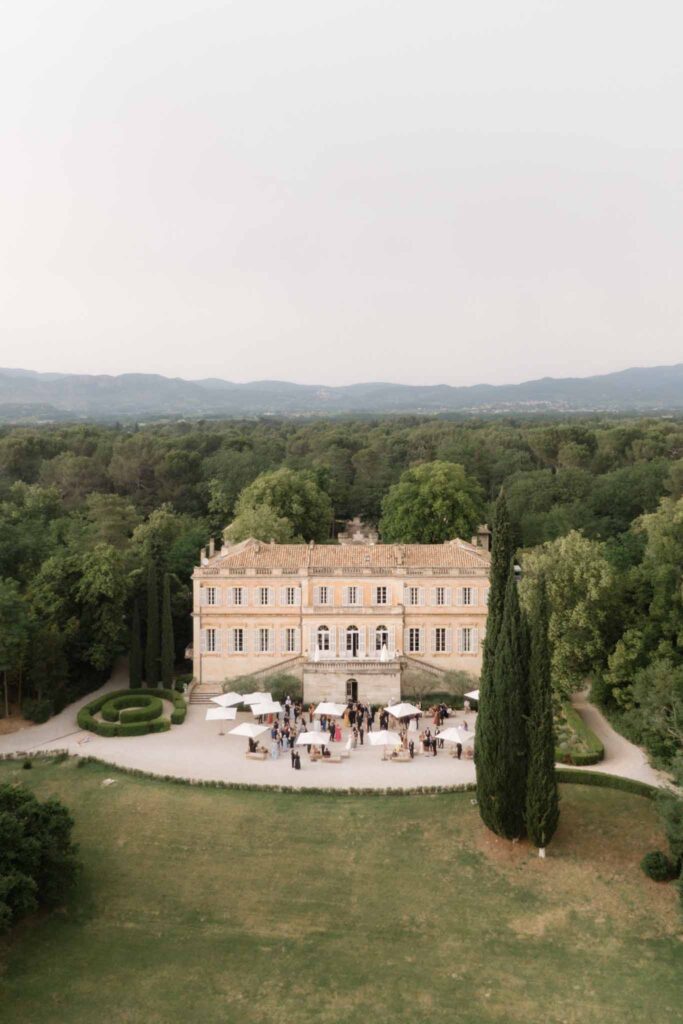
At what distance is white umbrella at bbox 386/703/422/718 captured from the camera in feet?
116

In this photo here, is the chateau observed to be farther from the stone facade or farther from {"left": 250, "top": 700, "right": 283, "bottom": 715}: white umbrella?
{"left": 250, "top": 700, "right": 283, "bottom": 715}: white umbrella

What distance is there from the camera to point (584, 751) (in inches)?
1251

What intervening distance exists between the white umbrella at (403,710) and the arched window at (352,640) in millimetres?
5312

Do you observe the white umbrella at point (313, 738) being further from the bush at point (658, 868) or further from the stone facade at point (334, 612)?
the bush at point (658, 868)

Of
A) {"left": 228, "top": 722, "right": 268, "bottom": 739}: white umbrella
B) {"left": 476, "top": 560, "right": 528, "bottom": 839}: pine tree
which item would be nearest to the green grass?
{"left": 476, "top": 560, "right": 528, "bottom": 839}: pine tree

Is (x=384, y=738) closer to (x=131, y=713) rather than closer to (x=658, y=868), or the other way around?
(x=658, y=868)

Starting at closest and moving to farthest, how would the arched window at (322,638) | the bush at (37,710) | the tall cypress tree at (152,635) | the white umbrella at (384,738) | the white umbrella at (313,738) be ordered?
the white umbrella at (384,738) < the white umbrella at (313,738) < the bush at (37,710) < the arched window at (322,638) < the tall cypress tree at (152,635)

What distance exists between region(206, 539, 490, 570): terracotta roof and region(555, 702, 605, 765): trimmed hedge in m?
9.78

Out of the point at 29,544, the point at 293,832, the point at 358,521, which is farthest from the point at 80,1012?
the point at 358,521

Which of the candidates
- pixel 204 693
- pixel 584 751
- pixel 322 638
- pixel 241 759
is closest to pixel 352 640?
pixel 322 638

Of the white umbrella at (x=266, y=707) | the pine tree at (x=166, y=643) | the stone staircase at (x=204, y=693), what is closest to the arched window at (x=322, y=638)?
the white umbrella at (x=266, y=707)

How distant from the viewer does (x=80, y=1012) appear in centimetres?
1841

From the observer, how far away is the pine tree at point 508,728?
25047 mm

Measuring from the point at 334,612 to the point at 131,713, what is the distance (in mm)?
11451
